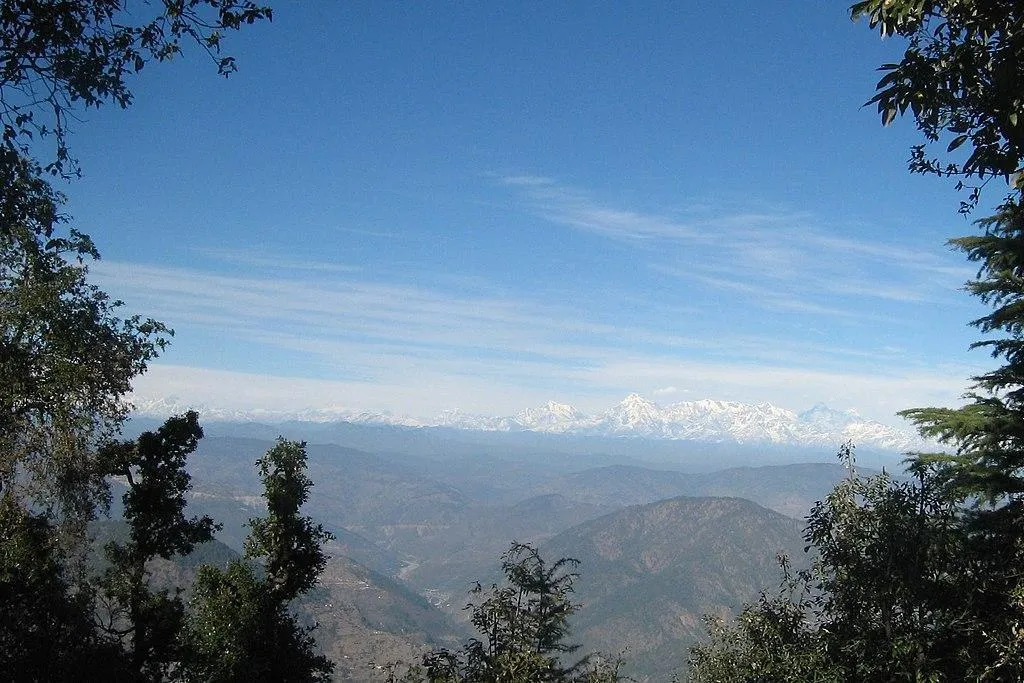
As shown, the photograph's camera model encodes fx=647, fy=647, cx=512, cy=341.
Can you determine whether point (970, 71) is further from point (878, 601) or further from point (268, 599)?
point (268, 599)

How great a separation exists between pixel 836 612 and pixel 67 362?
738 inches

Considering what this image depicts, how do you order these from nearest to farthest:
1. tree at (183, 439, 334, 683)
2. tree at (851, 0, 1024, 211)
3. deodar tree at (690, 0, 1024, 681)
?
1. tree at (851, 0, 1024, 211)
2. deodar tree at (690, 0, 1024, 681)
3. tree at (183, 439, 334, 683)

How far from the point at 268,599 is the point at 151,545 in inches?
210

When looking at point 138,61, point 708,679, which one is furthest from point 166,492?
point 708,679

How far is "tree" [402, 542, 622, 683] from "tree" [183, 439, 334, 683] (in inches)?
320

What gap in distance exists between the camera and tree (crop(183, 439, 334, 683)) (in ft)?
71.6

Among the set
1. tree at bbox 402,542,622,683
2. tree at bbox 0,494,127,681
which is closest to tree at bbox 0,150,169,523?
tree at bbox 0,494,127,681

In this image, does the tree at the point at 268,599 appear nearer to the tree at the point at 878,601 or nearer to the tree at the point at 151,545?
the tree at the point at 151,545

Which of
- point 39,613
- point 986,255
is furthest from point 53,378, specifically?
point 986,255

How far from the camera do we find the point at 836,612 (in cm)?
1619

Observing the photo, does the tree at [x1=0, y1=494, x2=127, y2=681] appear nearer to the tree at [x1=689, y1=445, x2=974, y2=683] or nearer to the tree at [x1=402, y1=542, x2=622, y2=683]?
the tree at [x1=402, y1=542, x2=622, y2=683]

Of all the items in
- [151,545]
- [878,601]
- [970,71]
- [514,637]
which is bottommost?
[514,637]

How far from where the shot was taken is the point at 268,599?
80.1 ft

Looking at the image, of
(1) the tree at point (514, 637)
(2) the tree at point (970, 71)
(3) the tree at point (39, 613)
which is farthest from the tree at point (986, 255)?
(3) the tree at point (39, 613)
